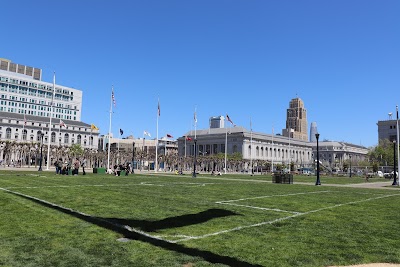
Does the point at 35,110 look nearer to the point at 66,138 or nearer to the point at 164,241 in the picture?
the point at 66,138

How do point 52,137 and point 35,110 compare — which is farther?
point 35,110

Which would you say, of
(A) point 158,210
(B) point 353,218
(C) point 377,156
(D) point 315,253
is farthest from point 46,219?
(C) point 377,156

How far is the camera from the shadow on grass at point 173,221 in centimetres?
979

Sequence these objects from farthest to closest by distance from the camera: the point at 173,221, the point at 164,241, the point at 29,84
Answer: the point at 29,84, the point at 173,221, the point at 164,241

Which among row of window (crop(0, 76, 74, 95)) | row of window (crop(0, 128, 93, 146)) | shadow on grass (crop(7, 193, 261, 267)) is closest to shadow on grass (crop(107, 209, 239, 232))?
shadow on grass (crop(7, 193, 261, 267))

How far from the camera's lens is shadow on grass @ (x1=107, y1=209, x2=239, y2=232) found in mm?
9786

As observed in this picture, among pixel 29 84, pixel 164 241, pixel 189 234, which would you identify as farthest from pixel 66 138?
pixel 164 241

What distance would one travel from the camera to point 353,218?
1204 centimetres

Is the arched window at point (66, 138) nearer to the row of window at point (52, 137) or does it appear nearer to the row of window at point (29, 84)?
the row of window at point (52, 137)

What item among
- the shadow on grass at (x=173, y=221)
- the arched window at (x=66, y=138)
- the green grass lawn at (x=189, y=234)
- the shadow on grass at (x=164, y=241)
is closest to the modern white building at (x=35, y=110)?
the arched window at (x=66, y=138)

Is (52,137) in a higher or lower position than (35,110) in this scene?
lower

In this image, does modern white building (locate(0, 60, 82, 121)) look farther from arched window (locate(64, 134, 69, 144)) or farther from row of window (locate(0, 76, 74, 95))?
arched window (locate(64, 134, 69, 144))

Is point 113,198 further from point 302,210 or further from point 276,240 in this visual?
point 276,240

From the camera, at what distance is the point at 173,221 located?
1064 cm
